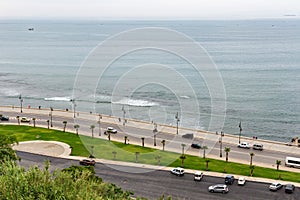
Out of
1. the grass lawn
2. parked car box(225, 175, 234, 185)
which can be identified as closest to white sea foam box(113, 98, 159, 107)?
the grass lawn

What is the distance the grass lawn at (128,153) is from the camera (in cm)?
5112

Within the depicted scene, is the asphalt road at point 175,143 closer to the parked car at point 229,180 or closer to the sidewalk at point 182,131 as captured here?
the sidewalk at point 182,131

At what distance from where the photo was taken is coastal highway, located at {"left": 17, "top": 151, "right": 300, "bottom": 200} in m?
43.1

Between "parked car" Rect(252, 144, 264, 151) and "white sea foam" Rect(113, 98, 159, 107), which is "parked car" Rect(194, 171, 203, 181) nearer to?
"parked car" Rect(252, 144, 264, 151)

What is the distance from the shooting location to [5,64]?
16625 cm

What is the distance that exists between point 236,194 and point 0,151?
25.1 metres

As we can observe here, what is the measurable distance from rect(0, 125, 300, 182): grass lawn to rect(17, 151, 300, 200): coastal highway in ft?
11.8

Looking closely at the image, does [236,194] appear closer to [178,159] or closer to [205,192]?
[205,192]

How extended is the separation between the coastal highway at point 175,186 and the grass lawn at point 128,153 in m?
3.61

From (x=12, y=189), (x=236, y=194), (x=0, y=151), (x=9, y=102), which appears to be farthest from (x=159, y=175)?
(x=9, y=102)

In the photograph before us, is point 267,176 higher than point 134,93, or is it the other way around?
point 134,93

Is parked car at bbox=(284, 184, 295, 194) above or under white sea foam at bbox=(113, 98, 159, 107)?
under

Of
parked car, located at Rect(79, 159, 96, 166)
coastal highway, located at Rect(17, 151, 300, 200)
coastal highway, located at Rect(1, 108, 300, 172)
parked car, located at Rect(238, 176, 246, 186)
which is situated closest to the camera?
coastal highway, located at Rect(17, 151, 300, 200)

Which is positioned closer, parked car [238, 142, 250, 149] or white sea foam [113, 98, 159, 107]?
parked car [238, 142, 250, 149]
